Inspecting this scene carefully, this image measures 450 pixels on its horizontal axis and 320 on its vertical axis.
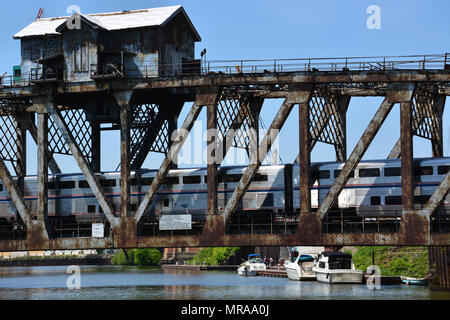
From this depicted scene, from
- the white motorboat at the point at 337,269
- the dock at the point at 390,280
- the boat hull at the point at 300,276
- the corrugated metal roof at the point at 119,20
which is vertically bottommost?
the boat hull at the point at 300,276

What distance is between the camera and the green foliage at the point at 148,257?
183 metres

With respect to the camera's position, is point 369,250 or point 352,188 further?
point 369,250

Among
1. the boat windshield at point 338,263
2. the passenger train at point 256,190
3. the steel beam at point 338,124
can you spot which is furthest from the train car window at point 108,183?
the boat windshield at point 338,263

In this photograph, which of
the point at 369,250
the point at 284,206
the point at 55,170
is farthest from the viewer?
the point at 369,250

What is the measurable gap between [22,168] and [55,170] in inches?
117

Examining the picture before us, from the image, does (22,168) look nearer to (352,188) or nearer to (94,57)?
(94,57)

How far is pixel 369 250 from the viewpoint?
322ft

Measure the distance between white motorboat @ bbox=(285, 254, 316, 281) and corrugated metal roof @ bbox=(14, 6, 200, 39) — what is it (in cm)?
3515

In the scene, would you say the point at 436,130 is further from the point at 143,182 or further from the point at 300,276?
the point at 300,276

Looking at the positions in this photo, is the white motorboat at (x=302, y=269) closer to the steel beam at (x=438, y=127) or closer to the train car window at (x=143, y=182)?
the steel beam at (x=438, y=127)

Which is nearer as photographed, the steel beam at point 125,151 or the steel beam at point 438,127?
the steel beam at point 125,151
